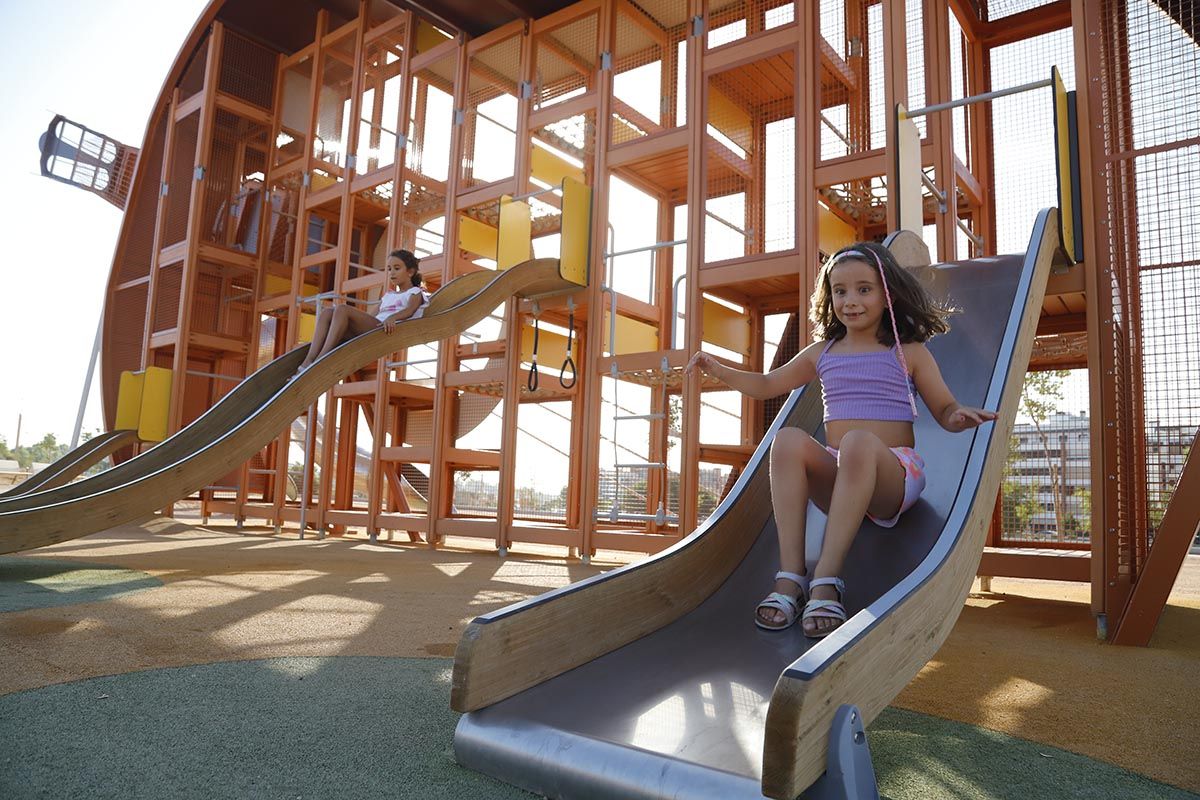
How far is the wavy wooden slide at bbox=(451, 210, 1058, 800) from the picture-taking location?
1.24 meters

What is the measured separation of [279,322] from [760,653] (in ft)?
31.6

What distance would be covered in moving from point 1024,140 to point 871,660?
5277mm

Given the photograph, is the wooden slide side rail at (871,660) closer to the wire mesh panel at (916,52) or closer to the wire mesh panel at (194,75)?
the wire mesh panel at (916,52)

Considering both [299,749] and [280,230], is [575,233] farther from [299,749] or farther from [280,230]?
[280,230]

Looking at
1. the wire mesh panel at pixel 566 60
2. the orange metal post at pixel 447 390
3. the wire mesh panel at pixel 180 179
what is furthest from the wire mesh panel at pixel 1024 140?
the wire mesh panel at pixel 180 179

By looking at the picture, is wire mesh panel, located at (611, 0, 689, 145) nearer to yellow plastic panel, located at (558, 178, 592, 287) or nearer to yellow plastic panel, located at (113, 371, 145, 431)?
yellow plastic panel, located at (558, 178, 592, 287)

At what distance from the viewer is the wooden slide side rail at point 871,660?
1099 millimetres

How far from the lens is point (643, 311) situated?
715 centimetres

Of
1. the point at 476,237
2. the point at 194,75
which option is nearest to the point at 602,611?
the point at 476,237

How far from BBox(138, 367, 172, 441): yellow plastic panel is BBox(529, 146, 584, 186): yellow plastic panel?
5024 mm

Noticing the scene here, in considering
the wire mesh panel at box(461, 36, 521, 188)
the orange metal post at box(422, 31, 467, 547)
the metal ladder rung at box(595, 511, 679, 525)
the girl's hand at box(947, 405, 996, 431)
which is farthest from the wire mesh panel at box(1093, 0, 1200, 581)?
the orange metal post at box(422, 31, 467, 547)

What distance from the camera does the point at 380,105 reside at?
943cm

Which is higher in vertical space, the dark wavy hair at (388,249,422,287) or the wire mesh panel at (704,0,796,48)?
the wire mesh panel at (704,0,796,48)

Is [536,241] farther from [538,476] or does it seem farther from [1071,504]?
[1071,504]
